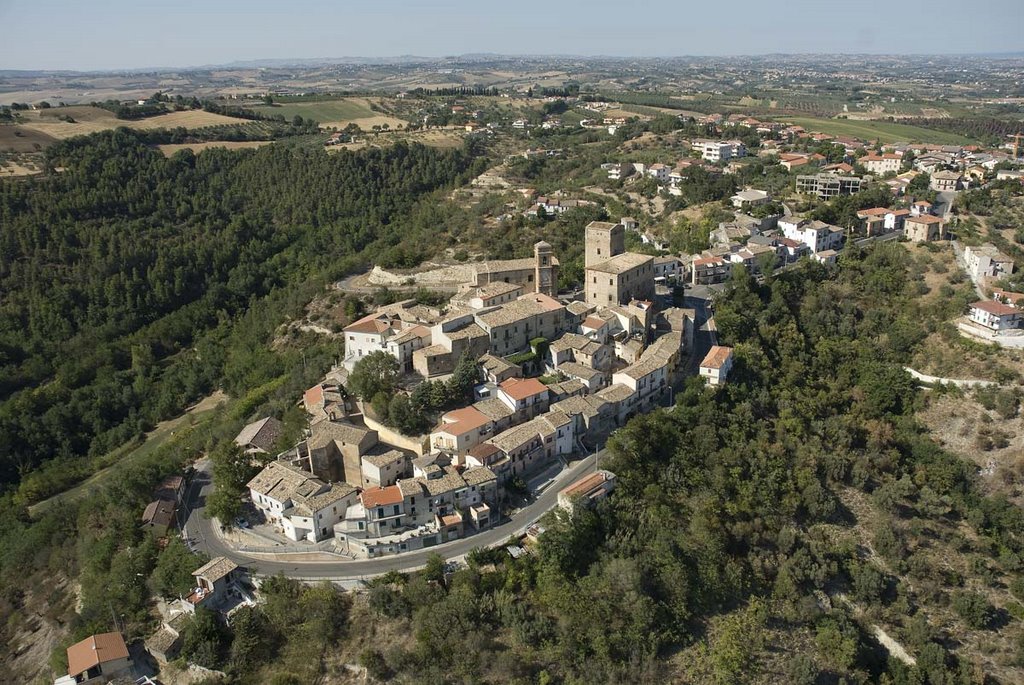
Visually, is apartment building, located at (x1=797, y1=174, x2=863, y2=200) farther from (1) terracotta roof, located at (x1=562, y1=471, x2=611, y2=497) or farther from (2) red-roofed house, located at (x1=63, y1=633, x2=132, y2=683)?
(2) red-roofed house, located at (x1=63, y1=633, x2=132, y2=683)

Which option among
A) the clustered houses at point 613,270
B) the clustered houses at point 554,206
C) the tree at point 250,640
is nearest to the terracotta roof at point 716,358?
the clustered houses at point 613,270

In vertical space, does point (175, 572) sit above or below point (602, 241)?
below

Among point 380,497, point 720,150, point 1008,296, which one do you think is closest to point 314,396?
point 380,497

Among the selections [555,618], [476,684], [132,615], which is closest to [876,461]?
[555,618]

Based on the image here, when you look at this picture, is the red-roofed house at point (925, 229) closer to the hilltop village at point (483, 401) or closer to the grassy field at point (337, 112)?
the hilltop village at point (483, 401)

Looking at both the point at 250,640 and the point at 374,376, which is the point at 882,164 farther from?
the point at 250,640

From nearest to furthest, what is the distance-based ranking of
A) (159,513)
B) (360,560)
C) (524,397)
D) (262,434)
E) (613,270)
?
(360,560), (159,513), (524,397), (262,434), (613,270)
